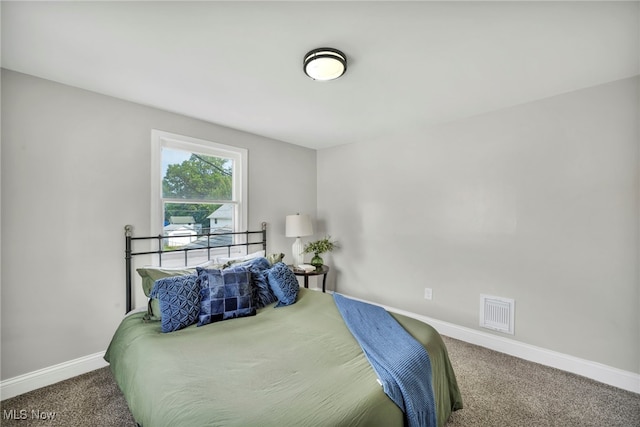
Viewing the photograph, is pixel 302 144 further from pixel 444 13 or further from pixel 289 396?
pixel 289 396

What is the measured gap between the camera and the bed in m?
1.12

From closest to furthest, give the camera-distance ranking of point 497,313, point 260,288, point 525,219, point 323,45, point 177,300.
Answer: point 323,45 < point 177,300 < point 260,288 < point 525,219 < point 497,313

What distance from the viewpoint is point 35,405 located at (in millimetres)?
1861

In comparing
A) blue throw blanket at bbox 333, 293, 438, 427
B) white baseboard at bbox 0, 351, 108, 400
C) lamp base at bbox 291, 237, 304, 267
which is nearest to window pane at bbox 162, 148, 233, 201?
lamp base at bbox 291, 237, 304, 267

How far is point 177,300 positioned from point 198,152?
67.6 inches

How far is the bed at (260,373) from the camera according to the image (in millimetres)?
1121

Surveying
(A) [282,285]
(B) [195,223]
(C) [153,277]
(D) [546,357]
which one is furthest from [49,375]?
(D) [546,357]

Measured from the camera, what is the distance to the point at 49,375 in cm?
208

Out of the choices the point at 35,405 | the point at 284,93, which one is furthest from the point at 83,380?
the point at 284,93

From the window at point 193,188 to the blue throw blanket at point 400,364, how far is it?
193cm

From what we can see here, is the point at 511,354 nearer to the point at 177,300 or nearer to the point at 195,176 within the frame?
the point at 177,300

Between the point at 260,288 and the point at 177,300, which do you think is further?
the point at 260,288

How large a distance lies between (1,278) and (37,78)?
4.87ft

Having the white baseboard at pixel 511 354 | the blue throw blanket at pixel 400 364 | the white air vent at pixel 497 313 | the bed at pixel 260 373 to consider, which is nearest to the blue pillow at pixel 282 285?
the bed at pixel 260 373
